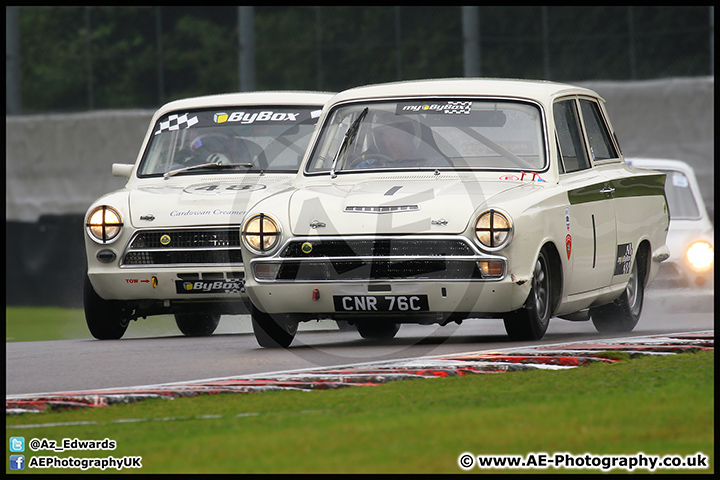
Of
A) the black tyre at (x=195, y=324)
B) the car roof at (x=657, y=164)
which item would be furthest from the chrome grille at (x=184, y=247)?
the car roof at (x=657, y=164)

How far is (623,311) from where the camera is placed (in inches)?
394

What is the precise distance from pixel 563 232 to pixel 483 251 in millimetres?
782

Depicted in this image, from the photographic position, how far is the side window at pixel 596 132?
9.89 metres

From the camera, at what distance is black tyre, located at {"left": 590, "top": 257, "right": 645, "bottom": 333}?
10.0 m

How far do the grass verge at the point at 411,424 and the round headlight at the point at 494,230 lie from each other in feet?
4.07

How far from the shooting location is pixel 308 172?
934 centimetres

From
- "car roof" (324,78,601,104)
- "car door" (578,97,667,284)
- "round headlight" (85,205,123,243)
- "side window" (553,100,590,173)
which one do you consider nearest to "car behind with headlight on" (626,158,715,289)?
"car door" (578,97,667,284)

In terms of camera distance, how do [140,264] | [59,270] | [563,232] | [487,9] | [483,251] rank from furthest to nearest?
[487,9] → [59,270] → [140,264] → [563,232] → [483,251]

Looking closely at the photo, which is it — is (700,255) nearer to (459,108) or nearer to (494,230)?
(459,108)

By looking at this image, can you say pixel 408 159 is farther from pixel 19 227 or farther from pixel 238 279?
pixel 19 227

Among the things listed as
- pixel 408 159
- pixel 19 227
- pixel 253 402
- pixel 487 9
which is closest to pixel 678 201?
pixel 408 159

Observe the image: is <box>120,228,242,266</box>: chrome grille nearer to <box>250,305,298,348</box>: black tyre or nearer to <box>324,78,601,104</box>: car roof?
<box>250,305,298,348</box>: black tyre

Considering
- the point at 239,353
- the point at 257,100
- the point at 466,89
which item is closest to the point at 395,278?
the point at 239,353

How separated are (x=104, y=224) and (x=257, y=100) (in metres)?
1.93
